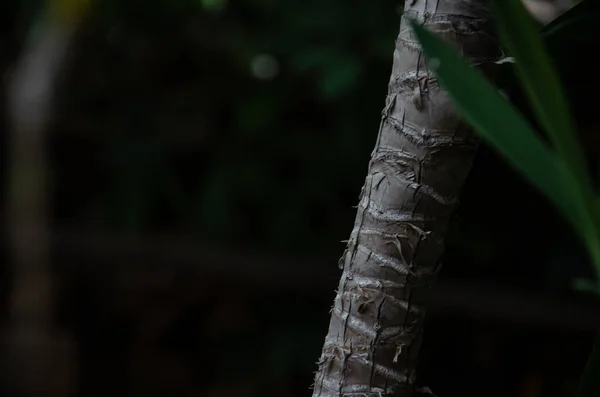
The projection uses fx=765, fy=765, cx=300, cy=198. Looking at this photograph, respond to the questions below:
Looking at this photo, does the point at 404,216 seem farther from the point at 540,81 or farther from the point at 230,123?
the point at 230,123

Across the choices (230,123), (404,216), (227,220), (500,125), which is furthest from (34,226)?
(500,125)

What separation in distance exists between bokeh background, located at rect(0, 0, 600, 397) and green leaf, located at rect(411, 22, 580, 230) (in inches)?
34.1

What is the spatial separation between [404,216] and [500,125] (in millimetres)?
151

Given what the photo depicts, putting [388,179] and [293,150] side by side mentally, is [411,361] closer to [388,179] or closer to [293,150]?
[388,179]

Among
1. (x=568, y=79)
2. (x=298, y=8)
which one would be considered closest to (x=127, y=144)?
(x=298, y=8)

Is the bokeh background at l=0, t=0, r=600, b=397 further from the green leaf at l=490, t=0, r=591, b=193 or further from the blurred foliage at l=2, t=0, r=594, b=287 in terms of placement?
the green leaf at l=490, t=0, r=591, b=193

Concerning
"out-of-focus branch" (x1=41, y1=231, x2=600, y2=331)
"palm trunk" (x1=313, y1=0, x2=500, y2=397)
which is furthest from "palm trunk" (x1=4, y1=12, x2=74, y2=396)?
"palm trunk" (x1=313, y1=0, x2=500, y2=397)

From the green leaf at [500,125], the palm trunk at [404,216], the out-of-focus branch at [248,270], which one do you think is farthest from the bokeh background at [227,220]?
the green leaf at [500,125]

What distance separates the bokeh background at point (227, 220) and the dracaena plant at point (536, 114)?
34.1 inches

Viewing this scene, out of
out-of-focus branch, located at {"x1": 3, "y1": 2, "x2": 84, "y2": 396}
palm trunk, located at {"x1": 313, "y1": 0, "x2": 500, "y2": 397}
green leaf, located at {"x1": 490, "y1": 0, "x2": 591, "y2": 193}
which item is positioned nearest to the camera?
green leaf, located at {"x1": 490, "y1": 0, "x2": 591, "y2": 193}

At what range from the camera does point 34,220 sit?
154 cm

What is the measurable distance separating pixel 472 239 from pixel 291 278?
47 centimetres

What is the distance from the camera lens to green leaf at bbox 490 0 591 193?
0.33 metres

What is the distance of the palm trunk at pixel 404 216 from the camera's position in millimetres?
482
